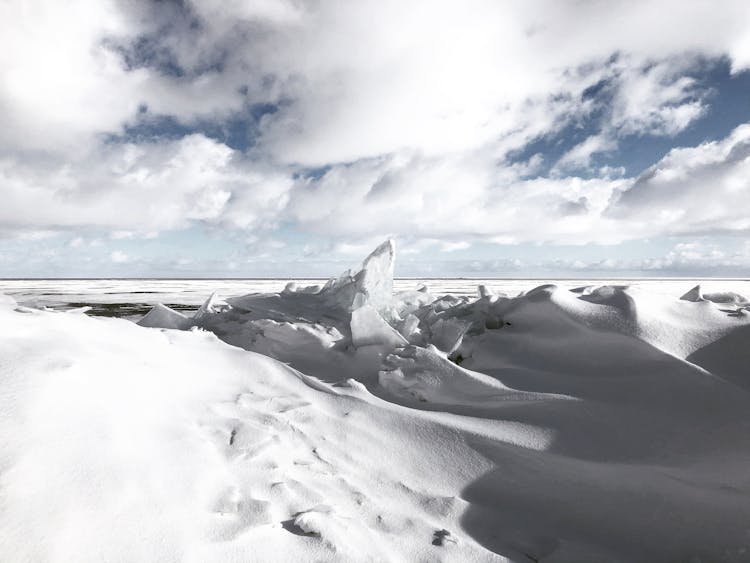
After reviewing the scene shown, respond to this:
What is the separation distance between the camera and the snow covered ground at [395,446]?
1.57m

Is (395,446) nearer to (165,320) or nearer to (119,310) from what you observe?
(165,320)

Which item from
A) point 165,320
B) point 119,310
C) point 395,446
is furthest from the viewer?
point 119,310

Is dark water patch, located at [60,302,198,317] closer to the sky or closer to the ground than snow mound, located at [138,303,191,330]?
closer to the ground

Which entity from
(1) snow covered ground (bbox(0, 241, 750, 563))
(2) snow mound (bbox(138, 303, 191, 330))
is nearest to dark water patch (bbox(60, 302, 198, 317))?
(2) snow mound (bbox(138, 303, 191, 330))

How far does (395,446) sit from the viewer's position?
8.09 feet

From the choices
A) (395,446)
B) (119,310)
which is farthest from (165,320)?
(119,310)

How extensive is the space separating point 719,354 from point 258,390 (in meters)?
3.11

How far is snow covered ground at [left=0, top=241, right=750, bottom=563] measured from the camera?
1569 mm

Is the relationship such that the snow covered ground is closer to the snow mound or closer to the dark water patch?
the snow mound

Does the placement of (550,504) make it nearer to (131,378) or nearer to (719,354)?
(719,354)

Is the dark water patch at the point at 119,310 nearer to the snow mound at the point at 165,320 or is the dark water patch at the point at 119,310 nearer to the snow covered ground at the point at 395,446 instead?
the snow mound at the point at 165,320

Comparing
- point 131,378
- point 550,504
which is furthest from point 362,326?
point 550,504

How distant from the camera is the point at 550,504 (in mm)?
2074

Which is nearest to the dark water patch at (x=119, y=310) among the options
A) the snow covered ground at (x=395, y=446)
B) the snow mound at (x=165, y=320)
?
the snow mound at (x=165, y=320)
